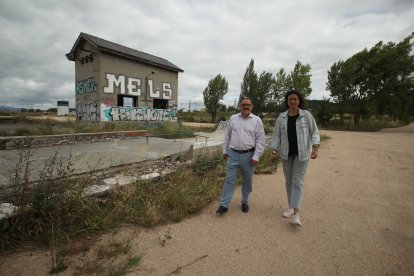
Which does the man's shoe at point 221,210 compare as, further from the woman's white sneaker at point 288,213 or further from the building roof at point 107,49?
the building roof at point 107,49

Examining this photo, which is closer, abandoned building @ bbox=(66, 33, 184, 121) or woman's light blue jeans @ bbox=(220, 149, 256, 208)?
woman's light blue jeans @ bbox=(220, 149, 256, 208)

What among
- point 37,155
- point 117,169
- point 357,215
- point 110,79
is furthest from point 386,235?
point 110,79

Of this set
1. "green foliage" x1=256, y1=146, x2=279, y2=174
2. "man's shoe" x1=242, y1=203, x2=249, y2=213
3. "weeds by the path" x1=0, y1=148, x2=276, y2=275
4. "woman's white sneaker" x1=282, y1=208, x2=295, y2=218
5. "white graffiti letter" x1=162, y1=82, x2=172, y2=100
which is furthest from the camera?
→ "white graffiti letter" x1=162, y1=82, x2=172, y2=100

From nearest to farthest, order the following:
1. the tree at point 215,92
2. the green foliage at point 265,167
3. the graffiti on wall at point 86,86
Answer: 1. the green foliage at point 265,167
2. the graffiti on wall at point 86,86
3. the tree at point 215,92

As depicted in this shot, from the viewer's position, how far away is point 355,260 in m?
2.56

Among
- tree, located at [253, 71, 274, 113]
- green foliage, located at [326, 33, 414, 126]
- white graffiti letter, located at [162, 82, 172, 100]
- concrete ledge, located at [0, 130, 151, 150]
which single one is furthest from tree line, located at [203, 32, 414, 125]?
concrete ledge, located at [0, 130, 151, 150]

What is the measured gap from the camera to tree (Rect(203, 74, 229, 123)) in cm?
3662

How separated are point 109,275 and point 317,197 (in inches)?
145

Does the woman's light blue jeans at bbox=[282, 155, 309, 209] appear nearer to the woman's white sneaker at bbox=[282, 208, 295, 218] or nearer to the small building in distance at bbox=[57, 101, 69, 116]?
the woman's white sneaker at bbox=[282, 208, 295, 218]

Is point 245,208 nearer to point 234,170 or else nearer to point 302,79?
point 234,170

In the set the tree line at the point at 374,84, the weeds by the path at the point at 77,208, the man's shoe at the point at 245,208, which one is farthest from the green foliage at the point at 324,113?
the man's shoe at the point at 245,208

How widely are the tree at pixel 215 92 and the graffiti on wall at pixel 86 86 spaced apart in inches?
848

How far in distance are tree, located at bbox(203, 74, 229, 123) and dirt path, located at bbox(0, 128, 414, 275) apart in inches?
1291

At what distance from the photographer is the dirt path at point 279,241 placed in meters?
2.42
